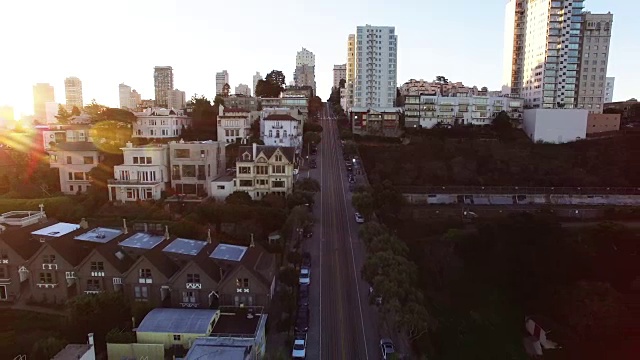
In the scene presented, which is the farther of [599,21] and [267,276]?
[599,21]

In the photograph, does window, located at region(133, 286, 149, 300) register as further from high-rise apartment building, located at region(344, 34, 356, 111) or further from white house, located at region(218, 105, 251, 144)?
high-rise apartment building, located at region(344, 34, 356, 111)

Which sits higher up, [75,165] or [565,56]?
[565,56]

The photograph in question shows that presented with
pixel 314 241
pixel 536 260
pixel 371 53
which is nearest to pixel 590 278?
pixel 536 260

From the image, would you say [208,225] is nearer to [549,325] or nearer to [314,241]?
[314,241]

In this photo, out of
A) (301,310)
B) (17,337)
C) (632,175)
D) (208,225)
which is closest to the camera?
(17,337)

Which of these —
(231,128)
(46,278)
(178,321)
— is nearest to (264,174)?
(231,128)

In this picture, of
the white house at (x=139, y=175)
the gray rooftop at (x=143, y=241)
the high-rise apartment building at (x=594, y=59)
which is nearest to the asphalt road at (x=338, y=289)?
the gray rooftop at (x=143, y=241)

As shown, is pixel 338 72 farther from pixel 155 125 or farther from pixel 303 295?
pixel 303 295

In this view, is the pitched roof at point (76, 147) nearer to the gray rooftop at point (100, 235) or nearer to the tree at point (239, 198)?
the tree at point (239, 198)
